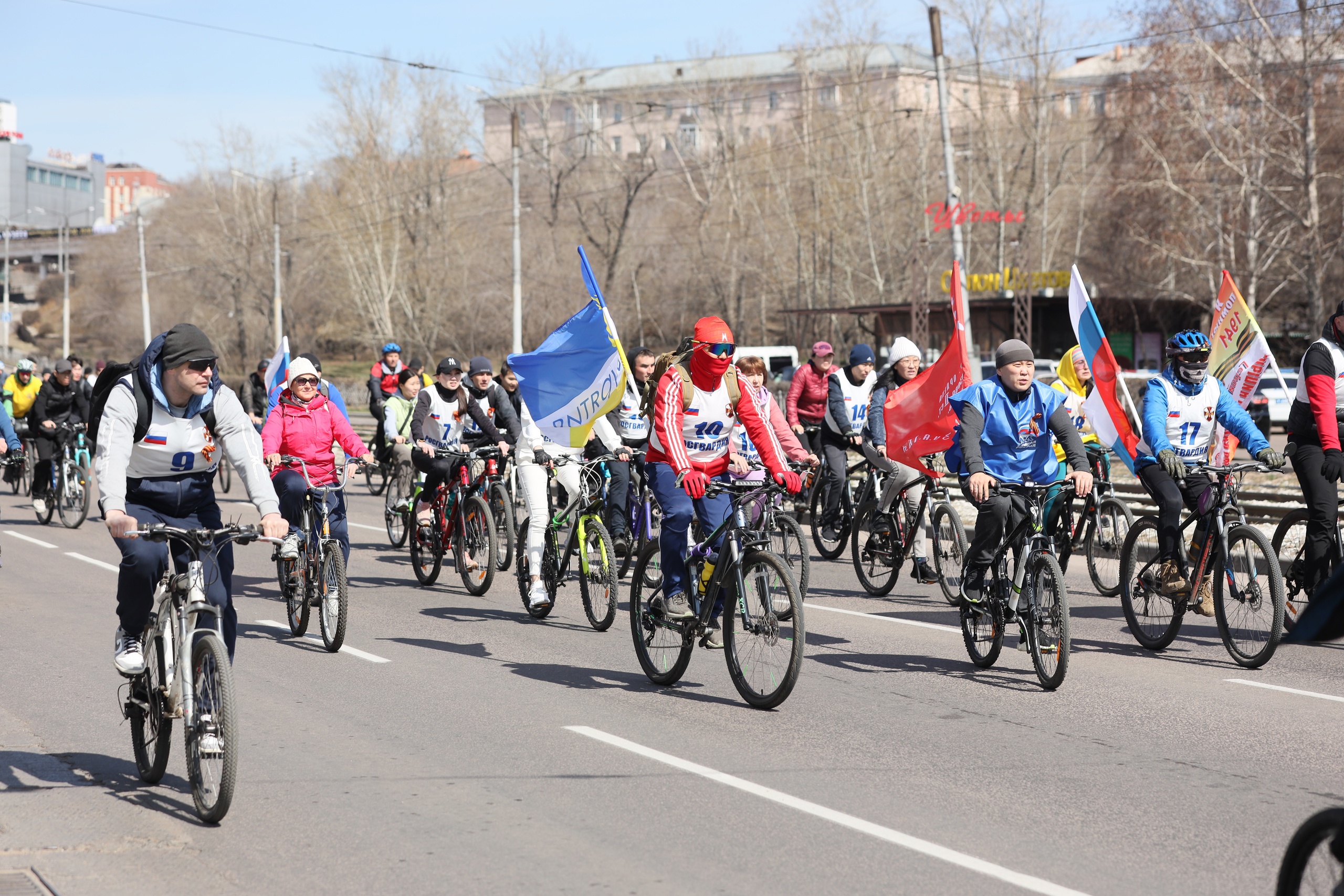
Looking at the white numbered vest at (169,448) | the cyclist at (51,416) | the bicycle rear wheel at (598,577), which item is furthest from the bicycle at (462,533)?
the cyclist at (51,416)

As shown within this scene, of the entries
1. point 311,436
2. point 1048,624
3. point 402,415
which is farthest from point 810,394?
point 1048,624

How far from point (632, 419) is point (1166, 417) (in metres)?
4.69

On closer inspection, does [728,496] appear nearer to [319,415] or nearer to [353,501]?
[319,415]

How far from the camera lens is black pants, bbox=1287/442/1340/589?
30.7 ft

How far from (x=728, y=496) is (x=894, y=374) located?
487cm

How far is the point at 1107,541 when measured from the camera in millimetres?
11875

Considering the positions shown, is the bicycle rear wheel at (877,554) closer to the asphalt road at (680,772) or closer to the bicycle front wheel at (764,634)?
the asphalt road at (680,772)

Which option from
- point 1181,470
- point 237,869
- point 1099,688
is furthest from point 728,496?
point 237,869

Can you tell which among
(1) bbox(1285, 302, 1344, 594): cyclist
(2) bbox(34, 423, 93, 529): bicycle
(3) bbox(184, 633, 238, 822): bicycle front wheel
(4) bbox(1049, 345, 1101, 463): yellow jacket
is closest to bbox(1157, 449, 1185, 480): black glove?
(1) bbox(1285, 302, 1344, 594): cyclist

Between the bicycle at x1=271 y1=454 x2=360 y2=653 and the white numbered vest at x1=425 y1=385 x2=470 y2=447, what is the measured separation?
1.95 meters

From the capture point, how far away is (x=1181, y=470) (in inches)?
354

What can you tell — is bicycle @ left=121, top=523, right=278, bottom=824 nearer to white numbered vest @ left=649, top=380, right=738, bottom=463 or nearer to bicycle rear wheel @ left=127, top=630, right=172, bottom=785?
bicycle rear wheel @ left=127, top=630, right=172, bottom=785

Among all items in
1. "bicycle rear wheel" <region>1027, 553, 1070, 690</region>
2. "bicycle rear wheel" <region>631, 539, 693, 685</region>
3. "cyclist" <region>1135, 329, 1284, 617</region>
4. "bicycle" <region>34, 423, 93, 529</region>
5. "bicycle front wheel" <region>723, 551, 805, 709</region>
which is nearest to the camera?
"bicycle front wheel" <region>723, 551, 805, 709</region>

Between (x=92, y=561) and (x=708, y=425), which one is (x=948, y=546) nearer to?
(x=708, y=425)
